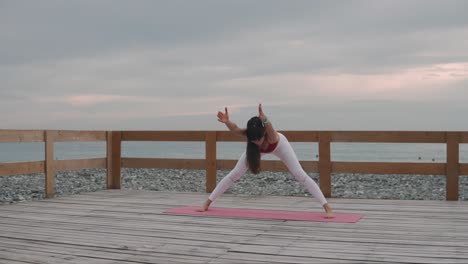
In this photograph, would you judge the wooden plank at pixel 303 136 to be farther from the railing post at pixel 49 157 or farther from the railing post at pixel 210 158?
the railing post at pixel 49 157

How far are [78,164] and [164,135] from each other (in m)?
1.40

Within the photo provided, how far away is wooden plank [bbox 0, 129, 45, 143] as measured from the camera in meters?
7.71

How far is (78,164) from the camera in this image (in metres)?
8.93

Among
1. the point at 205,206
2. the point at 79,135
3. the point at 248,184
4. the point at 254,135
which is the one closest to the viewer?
the point at 254,135

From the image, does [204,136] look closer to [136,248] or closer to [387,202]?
[387,202]

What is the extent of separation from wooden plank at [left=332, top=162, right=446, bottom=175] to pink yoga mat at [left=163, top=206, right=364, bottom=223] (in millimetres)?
1669

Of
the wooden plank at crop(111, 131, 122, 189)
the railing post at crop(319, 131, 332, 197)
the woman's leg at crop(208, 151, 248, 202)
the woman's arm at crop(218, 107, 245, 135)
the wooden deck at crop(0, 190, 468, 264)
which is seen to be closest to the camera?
the wooden deck at crop(0, 190, 468, 264)

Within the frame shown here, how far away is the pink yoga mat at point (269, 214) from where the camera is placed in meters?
6.20

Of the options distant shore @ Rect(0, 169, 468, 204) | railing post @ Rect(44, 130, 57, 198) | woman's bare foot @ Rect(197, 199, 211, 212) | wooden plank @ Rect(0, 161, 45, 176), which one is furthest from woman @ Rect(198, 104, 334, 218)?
distant shore @ Rect(0, 169, 468, 204)

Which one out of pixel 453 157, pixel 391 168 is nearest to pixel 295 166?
pixel 391 168

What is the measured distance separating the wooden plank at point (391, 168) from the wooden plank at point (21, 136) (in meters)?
4.22

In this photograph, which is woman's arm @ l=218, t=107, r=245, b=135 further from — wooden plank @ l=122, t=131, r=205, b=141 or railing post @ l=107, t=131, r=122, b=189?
railing post @ l=107, t=131, r=122, b=189

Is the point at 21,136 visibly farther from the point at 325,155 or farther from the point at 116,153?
the point at 325,155

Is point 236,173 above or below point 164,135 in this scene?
below
